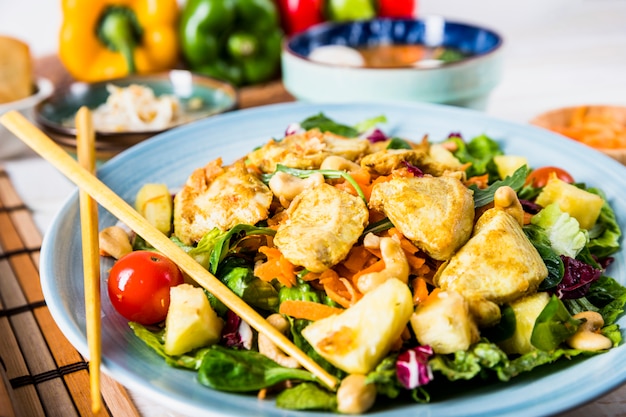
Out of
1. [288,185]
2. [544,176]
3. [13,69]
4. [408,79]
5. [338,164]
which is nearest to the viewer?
[288,185]

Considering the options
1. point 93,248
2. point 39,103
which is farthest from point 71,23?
point 93,248

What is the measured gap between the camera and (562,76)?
713 centimetres

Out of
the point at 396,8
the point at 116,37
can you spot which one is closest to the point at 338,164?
the point at 116,37

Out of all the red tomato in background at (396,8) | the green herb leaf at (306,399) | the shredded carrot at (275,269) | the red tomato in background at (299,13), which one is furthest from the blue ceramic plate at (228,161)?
the red tomato in background at (396,8)

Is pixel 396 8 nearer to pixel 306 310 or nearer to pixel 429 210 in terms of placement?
pixel 429 210

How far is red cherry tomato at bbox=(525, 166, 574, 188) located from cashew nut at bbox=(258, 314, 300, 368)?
1.74 meters

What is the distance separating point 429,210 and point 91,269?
1.39m

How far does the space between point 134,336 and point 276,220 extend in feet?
2.71

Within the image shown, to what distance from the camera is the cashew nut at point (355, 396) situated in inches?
84.9

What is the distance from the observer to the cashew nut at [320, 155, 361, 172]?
3.15 m

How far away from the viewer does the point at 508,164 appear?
12.3 ft

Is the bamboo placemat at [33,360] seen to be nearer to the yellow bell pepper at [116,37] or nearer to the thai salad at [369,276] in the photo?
the thai salad at [369,276]

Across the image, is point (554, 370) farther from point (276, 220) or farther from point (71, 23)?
point (71, 23)

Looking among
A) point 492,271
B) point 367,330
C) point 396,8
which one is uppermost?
point 396,8
